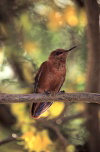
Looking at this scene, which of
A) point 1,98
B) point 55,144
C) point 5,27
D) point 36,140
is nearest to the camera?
point 1,98

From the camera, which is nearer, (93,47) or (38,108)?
(93,47)

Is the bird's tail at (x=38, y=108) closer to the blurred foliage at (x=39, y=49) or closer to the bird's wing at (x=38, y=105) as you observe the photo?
the bird's wing at (x=38, y=105)

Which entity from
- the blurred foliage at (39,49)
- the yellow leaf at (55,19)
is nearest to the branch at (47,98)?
the blurred foliage at (39,49)

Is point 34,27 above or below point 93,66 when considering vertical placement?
above

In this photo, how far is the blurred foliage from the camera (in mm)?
5348

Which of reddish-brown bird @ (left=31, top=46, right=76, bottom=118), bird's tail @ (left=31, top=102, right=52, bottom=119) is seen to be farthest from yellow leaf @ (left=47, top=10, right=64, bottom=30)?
bird's tail @ (left=31, top=102, right=52, bottom=119)

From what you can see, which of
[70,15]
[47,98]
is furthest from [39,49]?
[47,98]

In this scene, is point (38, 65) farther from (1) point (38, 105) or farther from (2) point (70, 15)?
(1) point (38, 105)

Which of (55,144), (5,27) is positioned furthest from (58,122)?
(5,27)

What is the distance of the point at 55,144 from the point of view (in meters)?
5.26

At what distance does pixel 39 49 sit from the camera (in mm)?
5695

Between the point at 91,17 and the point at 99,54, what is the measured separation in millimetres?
419

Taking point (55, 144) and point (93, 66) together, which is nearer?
point (93, 66)

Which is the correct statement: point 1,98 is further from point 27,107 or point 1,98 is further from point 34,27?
point 34,27
